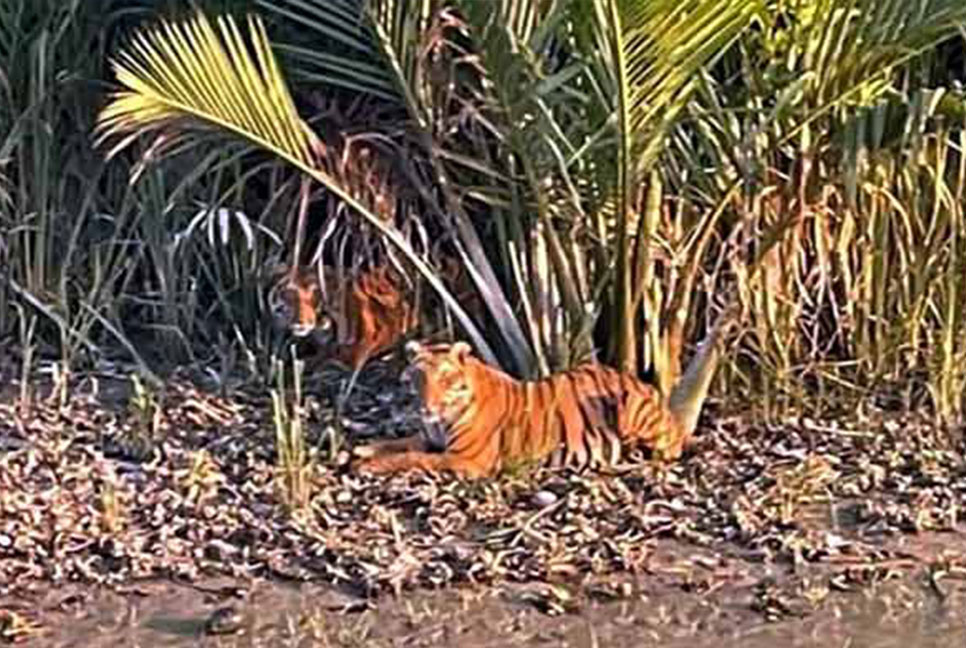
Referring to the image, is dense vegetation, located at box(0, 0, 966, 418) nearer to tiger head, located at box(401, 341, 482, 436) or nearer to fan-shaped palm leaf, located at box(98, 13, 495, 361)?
fan-shaped palm leaf, located at box(98, 13, 495, 361)

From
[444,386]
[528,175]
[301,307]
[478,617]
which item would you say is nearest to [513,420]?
[444,386]

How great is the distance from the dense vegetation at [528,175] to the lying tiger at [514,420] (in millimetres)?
235

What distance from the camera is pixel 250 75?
5.85m

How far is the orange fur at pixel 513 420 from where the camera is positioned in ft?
18.9

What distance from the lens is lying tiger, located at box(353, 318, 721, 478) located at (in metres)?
5.75

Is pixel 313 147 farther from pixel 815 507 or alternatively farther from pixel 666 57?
A: pixel 815 507

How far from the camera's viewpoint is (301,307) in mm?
6574

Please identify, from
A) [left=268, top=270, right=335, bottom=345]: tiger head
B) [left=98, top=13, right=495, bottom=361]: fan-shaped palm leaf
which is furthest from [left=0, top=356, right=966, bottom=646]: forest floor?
[left=98, top=13, right=495, bottom=361]: fan-shaped palm leaf

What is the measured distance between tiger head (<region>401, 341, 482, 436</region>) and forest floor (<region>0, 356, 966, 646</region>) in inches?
6.7

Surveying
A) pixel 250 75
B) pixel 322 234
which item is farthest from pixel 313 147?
pixel 322 234

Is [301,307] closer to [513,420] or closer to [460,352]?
[460,352]

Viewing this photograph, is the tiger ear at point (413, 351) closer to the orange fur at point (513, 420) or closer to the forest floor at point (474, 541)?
the orange fur at point (513, 420)

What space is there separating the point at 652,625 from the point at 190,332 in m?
2.40

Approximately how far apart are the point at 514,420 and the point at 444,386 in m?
0.22
